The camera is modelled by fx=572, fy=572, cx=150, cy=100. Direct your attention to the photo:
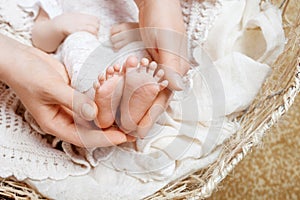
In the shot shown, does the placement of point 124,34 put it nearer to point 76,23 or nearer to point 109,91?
point 76,23

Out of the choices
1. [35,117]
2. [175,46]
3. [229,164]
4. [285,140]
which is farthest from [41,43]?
[285,140]

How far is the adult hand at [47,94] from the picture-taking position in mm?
963

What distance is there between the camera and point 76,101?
94cm

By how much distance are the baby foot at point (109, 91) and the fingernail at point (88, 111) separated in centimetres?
1

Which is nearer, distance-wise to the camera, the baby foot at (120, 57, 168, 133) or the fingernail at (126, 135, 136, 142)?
the baby foot at (120, 57, 168, 133)

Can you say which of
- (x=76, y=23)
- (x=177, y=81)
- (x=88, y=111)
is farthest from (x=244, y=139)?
(x=76, y=23)

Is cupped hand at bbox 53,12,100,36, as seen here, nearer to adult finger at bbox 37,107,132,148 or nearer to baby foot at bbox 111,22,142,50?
baby foot at bbox 111,22,142,50

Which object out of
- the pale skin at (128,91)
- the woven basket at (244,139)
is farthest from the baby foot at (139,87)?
the woven basket at (244,139)

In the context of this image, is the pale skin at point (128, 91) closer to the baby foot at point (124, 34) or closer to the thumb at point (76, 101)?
the thumb at point (76, 101)

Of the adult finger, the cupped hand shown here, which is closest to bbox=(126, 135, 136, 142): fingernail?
the adult finger

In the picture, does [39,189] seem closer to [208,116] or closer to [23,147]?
[23,147]

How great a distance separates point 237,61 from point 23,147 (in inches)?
17.3

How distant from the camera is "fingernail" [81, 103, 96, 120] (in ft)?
2.96

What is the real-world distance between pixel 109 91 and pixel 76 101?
8 centimetres
